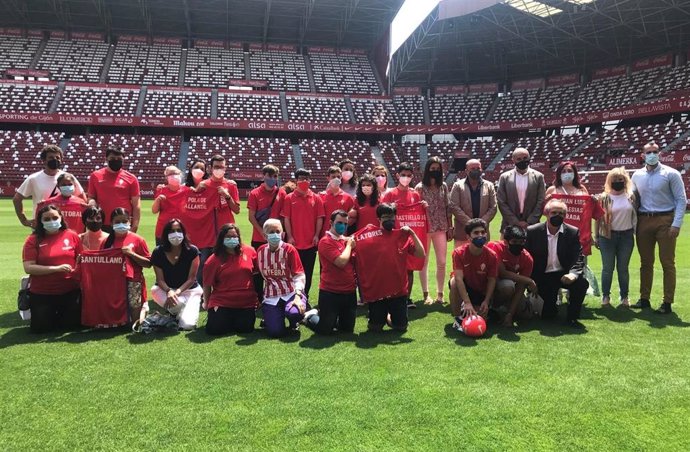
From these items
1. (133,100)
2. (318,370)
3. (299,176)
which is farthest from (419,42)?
(318,370)

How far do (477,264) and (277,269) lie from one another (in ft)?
7.90

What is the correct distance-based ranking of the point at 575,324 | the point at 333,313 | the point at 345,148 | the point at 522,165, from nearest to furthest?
the point at 333,313, the point at 575,324, the point at 522,165, the point at 345,148

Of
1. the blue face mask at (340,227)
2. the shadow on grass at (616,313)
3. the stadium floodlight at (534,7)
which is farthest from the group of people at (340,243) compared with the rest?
the stadium floodlight at (534,7)

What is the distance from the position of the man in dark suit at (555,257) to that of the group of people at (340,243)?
13mm

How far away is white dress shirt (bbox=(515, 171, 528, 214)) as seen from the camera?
21.0 feet

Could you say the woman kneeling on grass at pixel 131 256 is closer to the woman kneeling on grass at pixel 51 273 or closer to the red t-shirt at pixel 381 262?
the woman kneeling on grass at pixel 51 273

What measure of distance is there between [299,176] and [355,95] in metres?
49.4

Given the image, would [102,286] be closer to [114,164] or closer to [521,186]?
[114,164]

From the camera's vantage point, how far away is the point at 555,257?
5.59 m

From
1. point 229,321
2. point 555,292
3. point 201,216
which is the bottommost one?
point 229,321

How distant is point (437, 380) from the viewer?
12.3ft

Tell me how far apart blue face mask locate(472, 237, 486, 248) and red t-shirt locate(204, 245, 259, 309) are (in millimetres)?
2693

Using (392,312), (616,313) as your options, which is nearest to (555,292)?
(616,313)

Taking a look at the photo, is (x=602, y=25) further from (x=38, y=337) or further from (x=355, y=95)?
(x=38, y=337)
